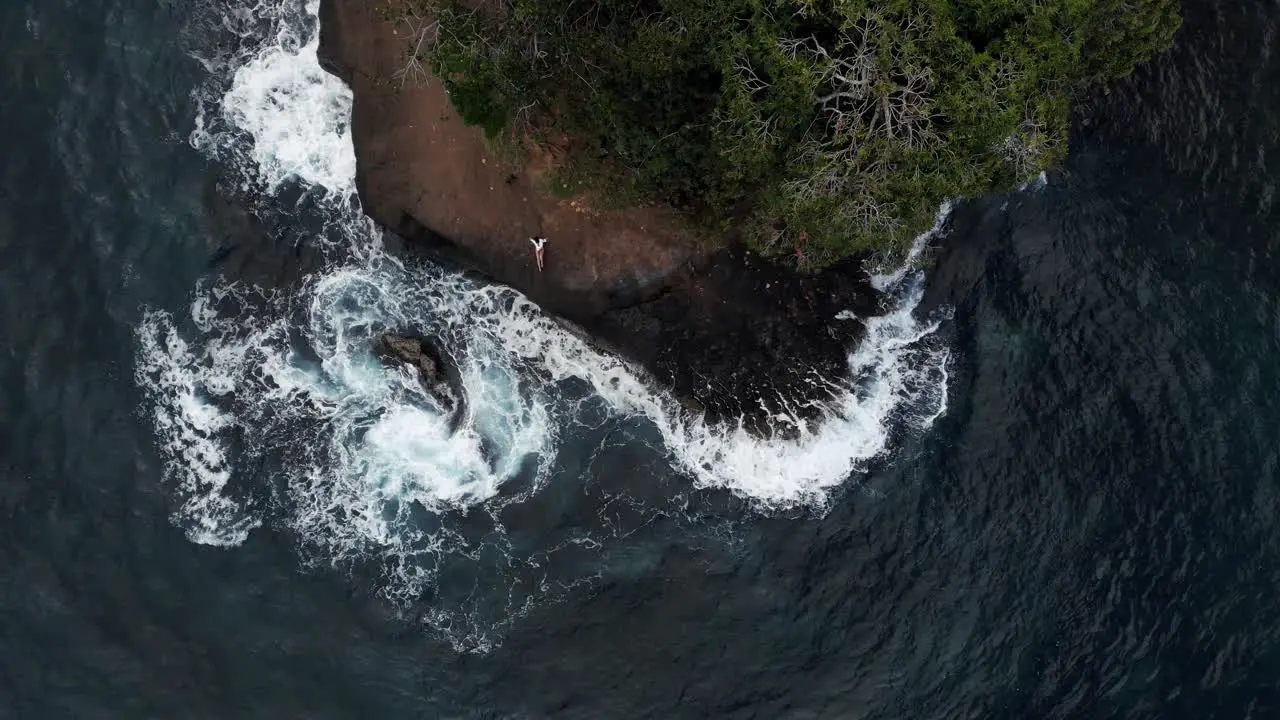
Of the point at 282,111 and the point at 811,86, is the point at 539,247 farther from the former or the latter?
A: the point at 811,86

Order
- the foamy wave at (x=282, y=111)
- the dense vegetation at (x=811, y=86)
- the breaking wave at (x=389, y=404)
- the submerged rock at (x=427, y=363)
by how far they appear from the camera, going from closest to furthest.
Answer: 1. the dense vegetation at (x=811, y=86)
2. the breaking wave at (x=389, y=404)
3. the submerged rock at (x=427, y=363)
4. the foamy wave at (x=282, y=111)

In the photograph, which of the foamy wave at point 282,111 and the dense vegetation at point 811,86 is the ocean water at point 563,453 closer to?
the foamy wave at point 282,111

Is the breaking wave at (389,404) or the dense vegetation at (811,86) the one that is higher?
the dense vegetation at (811,86)

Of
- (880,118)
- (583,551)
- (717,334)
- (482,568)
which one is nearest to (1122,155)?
(880,118)

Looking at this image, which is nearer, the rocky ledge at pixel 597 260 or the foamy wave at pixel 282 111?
the rocky ledge at pixel 597 260

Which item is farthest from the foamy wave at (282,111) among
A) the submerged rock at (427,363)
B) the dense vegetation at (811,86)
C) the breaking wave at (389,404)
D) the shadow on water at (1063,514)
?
the shadow on water at (1063,514)

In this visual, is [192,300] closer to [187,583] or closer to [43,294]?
[43,294]

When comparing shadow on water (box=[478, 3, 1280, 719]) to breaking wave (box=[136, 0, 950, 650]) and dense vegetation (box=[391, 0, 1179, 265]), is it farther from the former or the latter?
dense vegetation (box=[391, 0, 1179, 265])

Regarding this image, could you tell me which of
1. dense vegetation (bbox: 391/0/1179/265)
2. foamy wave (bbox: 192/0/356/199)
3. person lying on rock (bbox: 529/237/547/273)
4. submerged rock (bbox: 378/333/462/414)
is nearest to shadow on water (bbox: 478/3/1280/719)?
dense vegetation (bbox: 391/0/1179/265)
